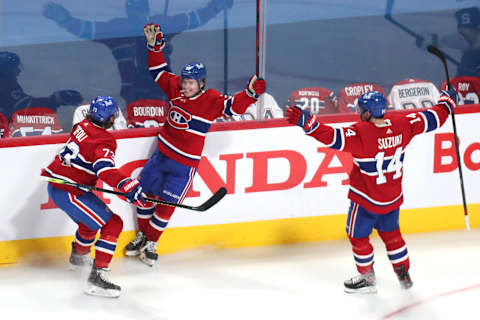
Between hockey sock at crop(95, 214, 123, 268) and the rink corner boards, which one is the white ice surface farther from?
hockey sock at crop(95, 214, 123, 268)

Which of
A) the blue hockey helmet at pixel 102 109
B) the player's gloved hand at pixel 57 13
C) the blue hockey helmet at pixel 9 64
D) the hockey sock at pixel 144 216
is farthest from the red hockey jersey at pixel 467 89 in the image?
the blue hockey helmet at pixel 9 64

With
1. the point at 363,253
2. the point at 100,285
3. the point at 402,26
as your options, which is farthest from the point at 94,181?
the point at 402,26

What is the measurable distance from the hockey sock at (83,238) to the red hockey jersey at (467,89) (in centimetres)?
273

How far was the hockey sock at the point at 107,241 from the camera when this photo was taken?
522 centimetres

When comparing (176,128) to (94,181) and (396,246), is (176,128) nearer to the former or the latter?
(94,181)

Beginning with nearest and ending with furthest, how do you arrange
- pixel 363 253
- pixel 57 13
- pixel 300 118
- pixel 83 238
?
1. pixel 300 118
2. pixel 363 253
3. pixel 83 238
4. pixel 57 13

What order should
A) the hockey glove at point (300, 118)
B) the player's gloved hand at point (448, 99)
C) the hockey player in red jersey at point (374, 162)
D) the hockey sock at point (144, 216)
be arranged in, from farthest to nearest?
the hockey sock at point (144, 216)
the player's gloved hand at point (448, 99)
the hockey player in red jersey at point (374, 162)
the hockey glove at point (300, 118)

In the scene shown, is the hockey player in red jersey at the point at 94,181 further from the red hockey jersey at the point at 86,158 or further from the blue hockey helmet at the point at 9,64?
the blue hockey helmet at the point at 9,64

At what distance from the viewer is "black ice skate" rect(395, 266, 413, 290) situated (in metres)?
5.41

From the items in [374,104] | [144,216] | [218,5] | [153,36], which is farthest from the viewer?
[218,5]

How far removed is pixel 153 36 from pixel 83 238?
4.25 feet

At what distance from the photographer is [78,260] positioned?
A: 5578 mm

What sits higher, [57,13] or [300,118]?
[57,13]

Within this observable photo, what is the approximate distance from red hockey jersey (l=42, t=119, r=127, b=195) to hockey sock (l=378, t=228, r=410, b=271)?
158 cm
